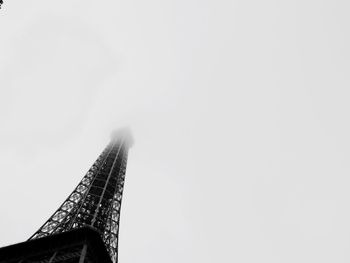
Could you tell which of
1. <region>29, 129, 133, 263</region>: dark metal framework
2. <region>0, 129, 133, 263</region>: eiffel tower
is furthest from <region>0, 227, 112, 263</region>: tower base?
<region>29, 129, 133, 263</region>: dark metal framework

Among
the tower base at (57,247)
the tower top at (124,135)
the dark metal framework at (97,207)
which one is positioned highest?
the tower top at (124,135)

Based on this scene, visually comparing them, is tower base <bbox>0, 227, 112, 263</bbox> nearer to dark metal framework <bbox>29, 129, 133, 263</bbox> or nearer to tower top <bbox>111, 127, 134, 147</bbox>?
dark metal framework <bbox>29, 129, 133, 263</bbox>

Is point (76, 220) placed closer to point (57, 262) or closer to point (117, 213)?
point (117, 213)

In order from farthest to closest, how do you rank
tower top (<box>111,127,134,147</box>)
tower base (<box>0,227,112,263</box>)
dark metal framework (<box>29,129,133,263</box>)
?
tower top (<box>111,127,134,147</box>), dark metal framework (<box>29,129,133,263</box>), tower base (<box>0,227,112,263</box>)

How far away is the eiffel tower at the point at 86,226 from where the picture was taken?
3653 cm

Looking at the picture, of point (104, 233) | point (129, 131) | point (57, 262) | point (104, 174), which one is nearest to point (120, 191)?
point (104, 174)

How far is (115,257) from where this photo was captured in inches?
1827

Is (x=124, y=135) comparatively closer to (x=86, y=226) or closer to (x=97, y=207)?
(x=97, y=207)

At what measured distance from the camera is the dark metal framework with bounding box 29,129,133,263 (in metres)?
47.5

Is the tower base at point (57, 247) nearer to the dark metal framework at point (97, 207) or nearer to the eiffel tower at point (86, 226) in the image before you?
the eiffel tower at point (86, 226)

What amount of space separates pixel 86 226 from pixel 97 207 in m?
16.5

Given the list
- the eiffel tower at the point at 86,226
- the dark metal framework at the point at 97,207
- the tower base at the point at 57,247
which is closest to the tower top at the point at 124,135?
the eiffel tower at the point at 86,226

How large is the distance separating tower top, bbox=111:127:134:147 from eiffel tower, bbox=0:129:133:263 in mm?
24208

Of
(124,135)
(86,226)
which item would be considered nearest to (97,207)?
(86,226)
